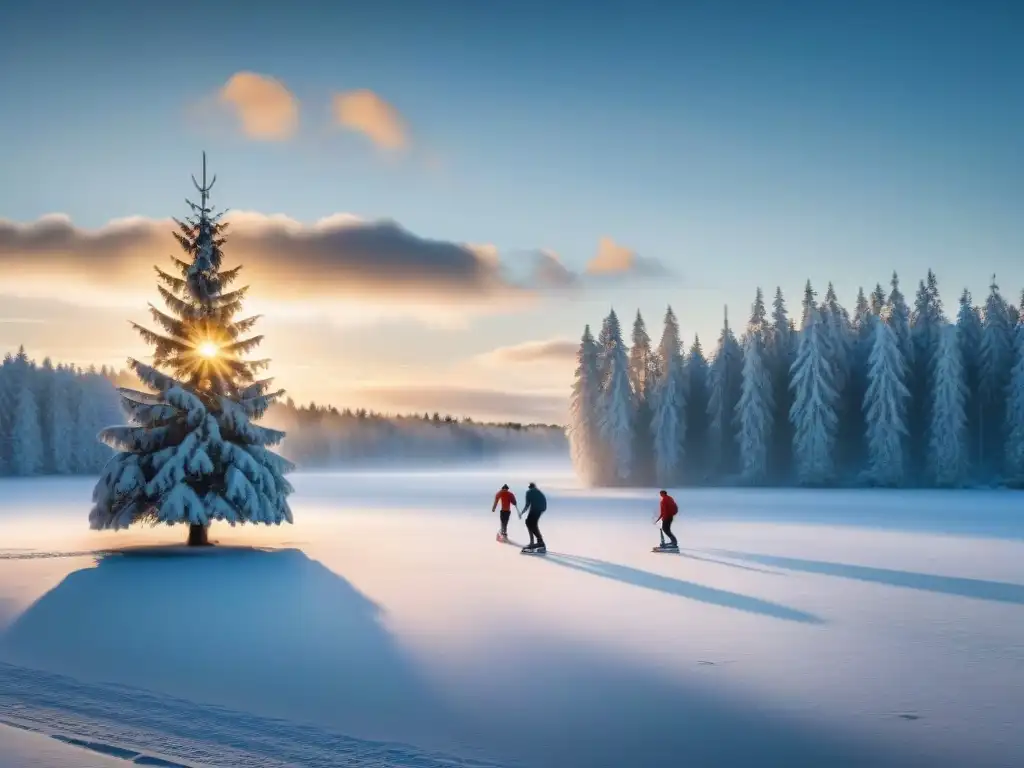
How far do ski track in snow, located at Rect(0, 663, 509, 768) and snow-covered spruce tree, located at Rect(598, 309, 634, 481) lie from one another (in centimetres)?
7526

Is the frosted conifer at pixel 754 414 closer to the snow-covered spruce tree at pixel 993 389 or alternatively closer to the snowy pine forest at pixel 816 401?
the snowy pine forest at pixel 816 401

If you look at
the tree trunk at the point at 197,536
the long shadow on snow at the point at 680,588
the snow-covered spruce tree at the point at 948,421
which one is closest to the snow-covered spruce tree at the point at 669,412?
the snow-covered spruce tree at the point at 948,421

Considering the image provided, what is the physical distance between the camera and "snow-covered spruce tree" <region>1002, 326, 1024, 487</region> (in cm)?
7006

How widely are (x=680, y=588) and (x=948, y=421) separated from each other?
6314 cm

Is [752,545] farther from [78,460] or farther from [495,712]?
[78,460]

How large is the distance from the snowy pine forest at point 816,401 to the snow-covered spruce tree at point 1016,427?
Answer: 15 cm

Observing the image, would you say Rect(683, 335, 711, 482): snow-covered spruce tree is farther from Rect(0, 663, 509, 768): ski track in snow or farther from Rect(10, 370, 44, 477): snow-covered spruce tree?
Rect(10, 370, 44, 477): snow-covered spruce tree

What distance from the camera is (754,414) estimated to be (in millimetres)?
78125

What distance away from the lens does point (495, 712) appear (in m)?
8.97

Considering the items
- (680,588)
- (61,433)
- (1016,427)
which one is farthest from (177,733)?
(61,433)

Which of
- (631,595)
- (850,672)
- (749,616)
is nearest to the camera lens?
(850,672)

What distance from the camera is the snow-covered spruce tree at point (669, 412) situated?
82250 mm

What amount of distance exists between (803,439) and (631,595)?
63.5 m

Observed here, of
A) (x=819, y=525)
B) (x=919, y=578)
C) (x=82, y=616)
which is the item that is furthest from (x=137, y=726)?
(x=819, y=525)
